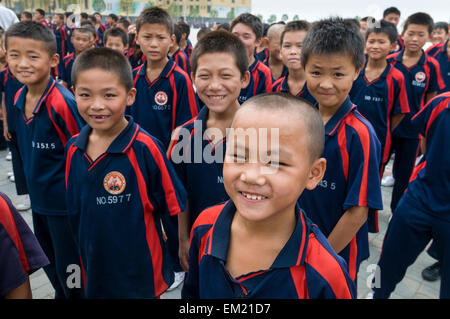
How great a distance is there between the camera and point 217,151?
198 cm

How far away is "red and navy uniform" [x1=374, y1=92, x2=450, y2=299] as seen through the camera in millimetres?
2061

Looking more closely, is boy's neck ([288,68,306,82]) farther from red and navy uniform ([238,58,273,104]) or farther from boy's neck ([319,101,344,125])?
boy's neck ([319,101,344,125])

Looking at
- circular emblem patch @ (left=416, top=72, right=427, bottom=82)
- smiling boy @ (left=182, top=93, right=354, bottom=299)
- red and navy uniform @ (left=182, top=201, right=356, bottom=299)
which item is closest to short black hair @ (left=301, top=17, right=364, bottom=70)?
smiling boy @ (left=182, top=93, right=354, bottom=299)

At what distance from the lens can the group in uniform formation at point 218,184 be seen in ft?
3.74

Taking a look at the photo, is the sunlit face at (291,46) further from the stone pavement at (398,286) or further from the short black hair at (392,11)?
the short black hair at (392,11)

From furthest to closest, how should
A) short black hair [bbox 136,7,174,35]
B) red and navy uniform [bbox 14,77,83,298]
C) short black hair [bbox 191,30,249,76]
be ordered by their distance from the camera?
1. short black hair [bbox 136,7,174,35]
2. red and navy uniform [bbox 14,77,83,298]
3. short black hair [bbox 191,30,249,76]

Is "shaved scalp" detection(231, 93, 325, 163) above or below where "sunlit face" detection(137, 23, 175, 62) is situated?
below

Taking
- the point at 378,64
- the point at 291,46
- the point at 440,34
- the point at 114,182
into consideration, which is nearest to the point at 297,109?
the point at 114,182

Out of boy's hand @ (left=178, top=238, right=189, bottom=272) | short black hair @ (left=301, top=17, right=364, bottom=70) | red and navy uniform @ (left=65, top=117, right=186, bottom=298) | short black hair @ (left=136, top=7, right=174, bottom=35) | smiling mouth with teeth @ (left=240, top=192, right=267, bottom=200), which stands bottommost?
boy's hand @ (left=178, top=238, right=189, bottom=272)

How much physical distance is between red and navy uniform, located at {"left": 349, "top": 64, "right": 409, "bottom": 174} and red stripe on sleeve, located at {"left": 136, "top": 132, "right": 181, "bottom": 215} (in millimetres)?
2479

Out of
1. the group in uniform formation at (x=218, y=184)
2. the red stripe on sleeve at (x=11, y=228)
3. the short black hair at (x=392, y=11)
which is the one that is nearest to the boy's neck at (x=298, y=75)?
the group in uniform formation at (x=218, y=184)

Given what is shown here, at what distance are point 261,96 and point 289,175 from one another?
283 millimetres

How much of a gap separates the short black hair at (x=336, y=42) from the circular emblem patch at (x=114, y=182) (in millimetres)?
1153

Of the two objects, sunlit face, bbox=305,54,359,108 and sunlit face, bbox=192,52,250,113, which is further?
sunlit face, bbox=192,52,250,113
